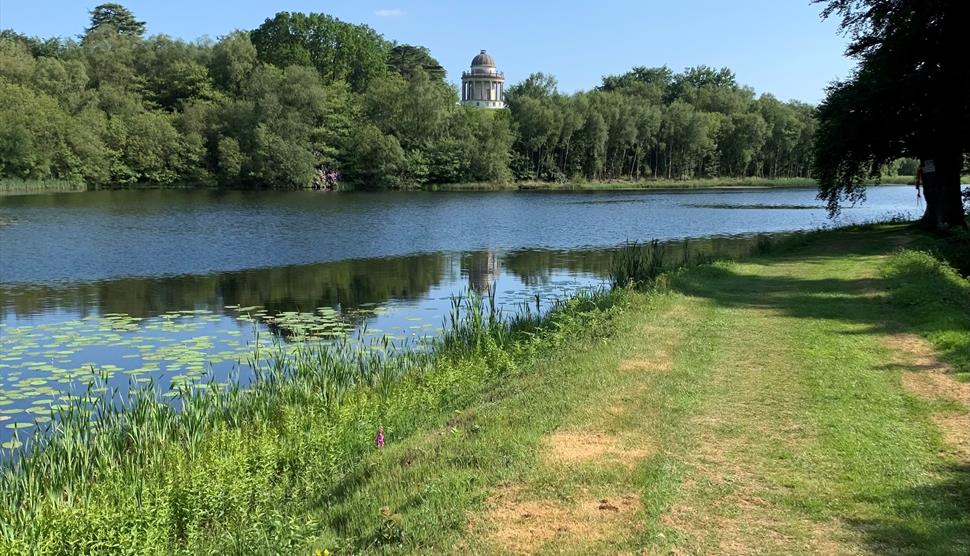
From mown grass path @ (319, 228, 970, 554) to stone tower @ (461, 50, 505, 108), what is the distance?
163966 mm

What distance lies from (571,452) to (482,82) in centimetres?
16893

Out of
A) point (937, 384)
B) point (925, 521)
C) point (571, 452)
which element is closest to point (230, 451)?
point (571, 452)

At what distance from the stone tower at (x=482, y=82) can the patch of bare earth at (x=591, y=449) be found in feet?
546

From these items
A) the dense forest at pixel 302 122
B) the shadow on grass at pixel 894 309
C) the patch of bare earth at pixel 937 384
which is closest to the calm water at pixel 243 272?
the shadow on grass at pixel 894 309

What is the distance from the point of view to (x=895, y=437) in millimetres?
7016

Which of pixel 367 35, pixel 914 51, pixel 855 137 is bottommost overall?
pixel 855 137

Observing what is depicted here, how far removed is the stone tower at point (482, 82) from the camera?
16962cm

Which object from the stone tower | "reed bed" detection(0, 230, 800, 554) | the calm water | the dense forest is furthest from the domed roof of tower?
"reed bed" detection(0, 230, 800, 554)

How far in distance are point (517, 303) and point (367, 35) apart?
346 feet

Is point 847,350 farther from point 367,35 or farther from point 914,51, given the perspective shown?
point 367,35

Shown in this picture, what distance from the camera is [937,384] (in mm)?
8602

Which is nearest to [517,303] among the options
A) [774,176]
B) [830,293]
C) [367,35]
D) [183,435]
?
[830,293]

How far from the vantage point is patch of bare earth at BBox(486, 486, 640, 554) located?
17.2 feet

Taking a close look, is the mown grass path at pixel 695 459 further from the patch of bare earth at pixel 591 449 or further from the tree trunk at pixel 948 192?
the tree trunk at pixel 948 192
